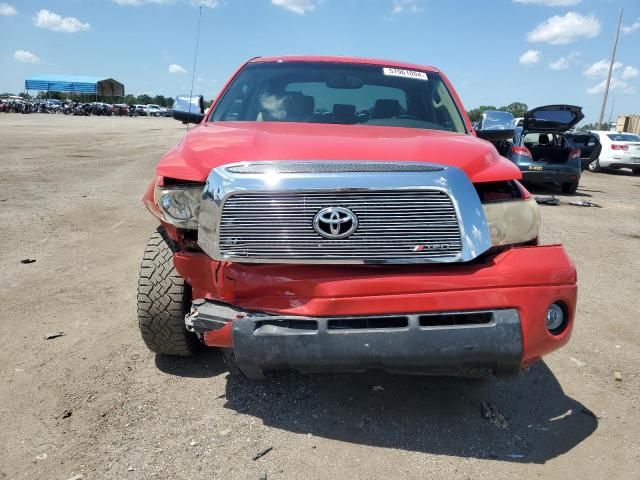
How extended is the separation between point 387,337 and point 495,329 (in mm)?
455

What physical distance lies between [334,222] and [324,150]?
387 mm

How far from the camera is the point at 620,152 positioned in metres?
18.7

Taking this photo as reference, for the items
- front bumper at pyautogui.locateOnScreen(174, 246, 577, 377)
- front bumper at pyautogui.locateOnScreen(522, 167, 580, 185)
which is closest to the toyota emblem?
front bumper at pyautogui.locateOnScreen(174, 246, 577, 377)

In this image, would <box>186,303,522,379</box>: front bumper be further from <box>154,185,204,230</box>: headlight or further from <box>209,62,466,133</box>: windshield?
<box>209,62,466,133</box>: windshield

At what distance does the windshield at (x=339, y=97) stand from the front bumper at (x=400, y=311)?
1529mm

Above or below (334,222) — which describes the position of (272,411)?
below

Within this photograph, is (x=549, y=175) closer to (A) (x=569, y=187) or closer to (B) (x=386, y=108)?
(A) (x=569, y=187)

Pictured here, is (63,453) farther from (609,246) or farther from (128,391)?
(609,246)

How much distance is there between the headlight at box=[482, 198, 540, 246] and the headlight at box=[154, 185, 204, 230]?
132 centimetres

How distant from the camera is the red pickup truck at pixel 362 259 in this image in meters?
2.32

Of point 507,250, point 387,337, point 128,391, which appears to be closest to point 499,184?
point 507,250

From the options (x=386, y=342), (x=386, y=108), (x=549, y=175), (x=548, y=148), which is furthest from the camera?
(x=548, y=148)

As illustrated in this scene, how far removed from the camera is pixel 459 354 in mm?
2297

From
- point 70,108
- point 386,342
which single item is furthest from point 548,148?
point 70,108
